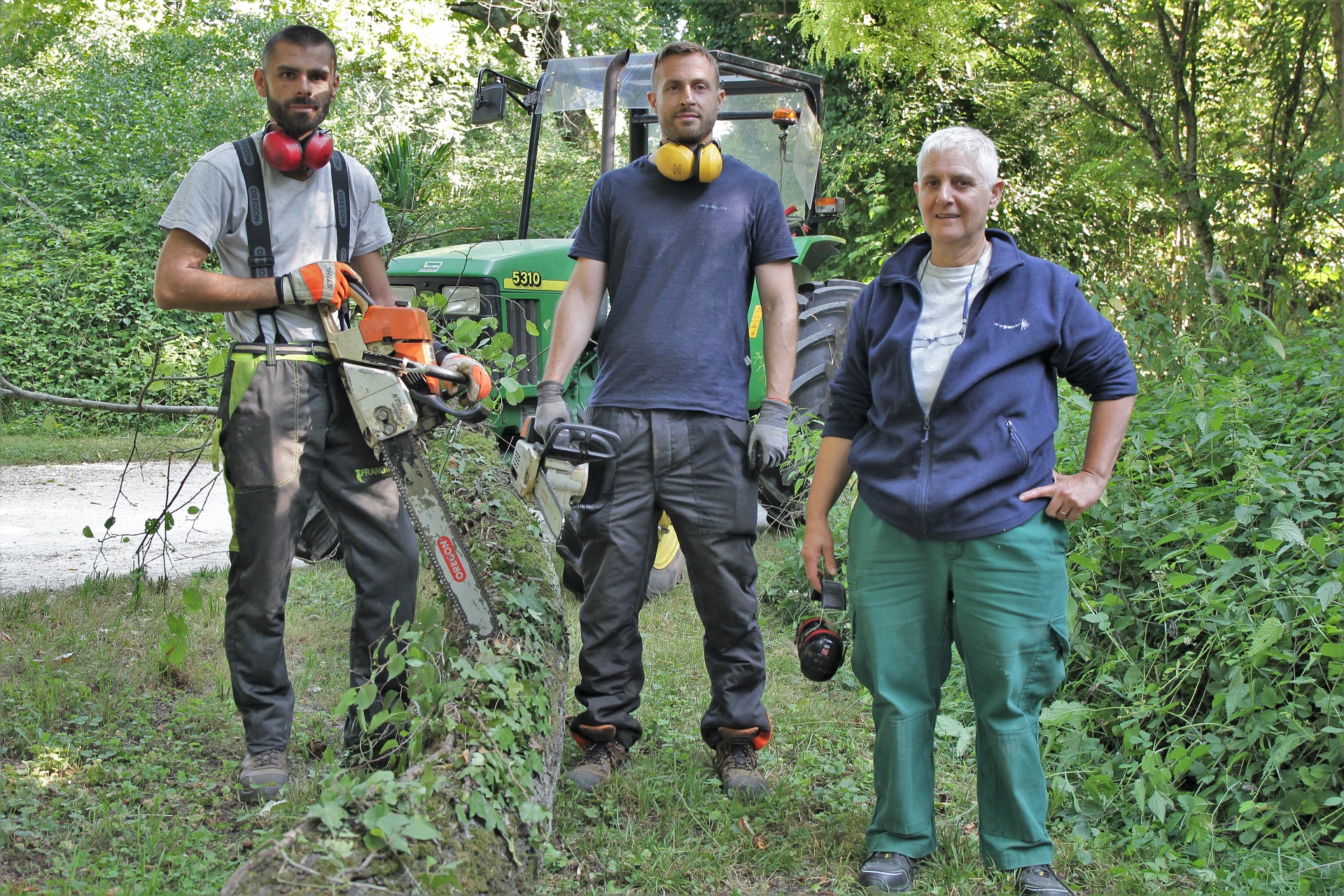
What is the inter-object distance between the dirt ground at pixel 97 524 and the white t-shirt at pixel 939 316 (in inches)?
122

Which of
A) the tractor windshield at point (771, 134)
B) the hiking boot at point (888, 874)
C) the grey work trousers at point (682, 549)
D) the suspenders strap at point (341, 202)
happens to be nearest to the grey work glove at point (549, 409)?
the grey work trousers at point (682, 549)

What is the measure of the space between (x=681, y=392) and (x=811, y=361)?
3107mm

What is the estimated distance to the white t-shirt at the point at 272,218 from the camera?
291 cm

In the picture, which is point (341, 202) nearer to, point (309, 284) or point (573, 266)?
point (309, 284)

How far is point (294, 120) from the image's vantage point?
9.87 feet

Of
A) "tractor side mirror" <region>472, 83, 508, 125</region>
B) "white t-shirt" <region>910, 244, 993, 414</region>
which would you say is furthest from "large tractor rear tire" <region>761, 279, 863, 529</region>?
"white t-shirt" <region>910, 244, 993, 414</region>

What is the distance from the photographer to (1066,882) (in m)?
2.70

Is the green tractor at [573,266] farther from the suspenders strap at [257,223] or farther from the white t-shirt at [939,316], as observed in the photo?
the white t-shirt at [939,316]

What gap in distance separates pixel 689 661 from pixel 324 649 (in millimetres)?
1541

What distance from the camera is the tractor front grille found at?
18.7 ft

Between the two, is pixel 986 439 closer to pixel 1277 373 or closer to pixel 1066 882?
pixel 1066 882

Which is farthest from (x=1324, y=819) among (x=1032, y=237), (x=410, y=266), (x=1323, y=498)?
(x=1032, y=237)

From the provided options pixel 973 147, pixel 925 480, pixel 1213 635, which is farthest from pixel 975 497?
pixel 1213 635

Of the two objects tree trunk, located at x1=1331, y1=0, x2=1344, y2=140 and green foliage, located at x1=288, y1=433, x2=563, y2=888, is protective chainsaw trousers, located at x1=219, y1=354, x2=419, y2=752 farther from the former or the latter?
tree trunk, located at x1=1331, y1=0, x2=1344, y2=140
